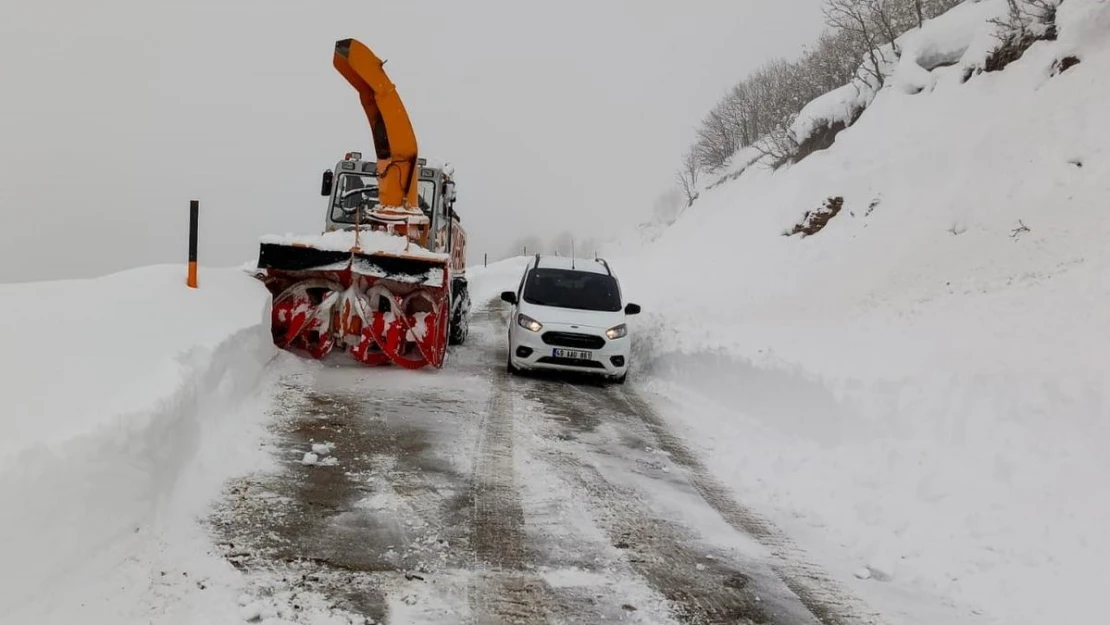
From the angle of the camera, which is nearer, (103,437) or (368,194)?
(103,437)

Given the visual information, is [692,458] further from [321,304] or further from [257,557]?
[321,304]

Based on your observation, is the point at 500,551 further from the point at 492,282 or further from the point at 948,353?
the point at 492,282

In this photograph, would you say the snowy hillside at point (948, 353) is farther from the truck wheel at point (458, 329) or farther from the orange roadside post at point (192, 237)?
the orange roadside post at point (192, 237)

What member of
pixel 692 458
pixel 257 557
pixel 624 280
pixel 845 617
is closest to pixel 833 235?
pixel 624 280

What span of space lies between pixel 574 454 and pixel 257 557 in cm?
317

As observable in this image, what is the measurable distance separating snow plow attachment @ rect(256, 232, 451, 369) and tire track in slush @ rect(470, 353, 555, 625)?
120 inches

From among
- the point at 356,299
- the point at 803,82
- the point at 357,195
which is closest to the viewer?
the point at 356,299

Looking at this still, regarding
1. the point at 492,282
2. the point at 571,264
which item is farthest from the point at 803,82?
the point at 571,264

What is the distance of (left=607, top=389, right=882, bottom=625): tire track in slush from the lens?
3.98m

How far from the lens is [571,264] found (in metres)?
12.0

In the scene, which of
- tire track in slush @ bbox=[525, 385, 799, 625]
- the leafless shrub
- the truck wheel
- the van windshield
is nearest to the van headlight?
the van windshield

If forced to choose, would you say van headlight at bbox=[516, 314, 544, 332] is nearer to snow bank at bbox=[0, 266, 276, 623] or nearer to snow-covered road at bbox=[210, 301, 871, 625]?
snow-covered road at bbox=[210, 301, 871, 625]

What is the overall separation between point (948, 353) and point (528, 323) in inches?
205

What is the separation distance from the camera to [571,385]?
10.0 metres
